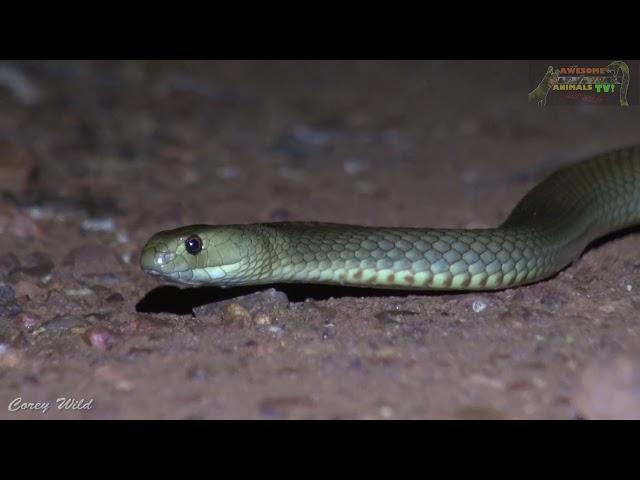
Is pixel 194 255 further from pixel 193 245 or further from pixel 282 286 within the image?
pixel 282 286

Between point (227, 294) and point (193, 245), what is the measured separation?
70 cm

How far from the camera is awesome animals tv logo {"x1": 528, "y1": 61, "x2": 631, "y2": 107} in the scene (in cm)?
814

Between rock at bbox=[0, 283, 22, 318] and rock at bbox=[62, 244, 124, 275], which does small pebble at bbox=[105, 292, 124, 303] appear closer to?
rock at bbox=[62, 244, 124, 275]

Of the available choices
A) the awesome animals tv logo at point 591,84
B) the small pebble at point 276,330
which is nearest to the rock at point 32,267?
the small pebble at point 276,330

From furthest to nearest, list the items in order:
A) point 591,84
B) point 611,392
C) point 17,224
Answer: point 591,84, point 17,224, point 611,392

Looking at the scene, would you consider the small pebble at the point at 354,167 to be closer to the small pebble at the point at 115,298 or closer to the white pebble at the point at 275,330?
the small pebble at the point at 115,298

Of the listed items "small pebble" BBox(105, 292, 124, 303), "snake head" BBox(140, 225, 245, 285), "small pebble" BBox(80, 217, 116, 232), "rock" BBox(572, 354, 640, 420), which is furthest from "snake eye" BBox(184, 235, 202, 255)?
"rock" BBox(572, 354, 640, 420)

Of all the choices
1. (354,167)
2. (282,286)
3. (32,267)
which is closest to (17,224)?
(32,267)

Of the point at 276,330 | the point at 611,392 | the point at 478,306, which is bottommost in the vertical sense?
the point at 478,306

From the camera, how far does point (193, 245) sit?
5.78 metres

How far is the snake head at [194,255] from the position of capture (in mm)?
5730

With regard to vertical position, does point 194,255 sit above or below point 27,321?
above

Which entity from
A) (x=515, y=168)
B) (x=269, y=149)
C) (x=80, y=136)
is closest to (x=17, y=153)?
(x=80, y=136)

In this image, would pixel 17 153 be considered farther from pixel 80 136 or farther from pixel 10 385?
pixel 10 385
